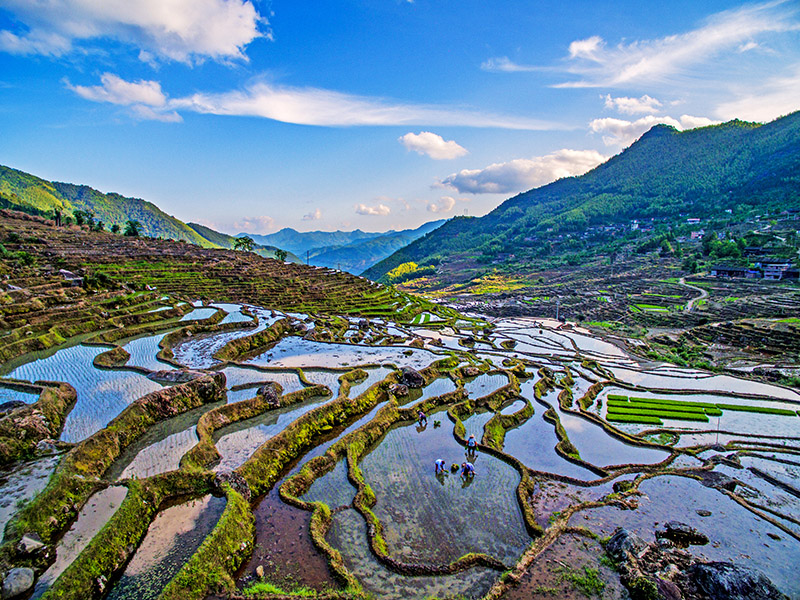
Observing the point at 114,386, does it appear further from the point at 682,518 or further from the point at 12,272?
the point at 12,272

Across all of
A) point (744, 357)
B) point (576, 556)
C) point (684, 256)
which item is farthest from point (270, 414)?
point (684, 256)

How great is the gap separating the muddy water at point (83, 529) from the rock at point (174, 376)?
9071 millimetres

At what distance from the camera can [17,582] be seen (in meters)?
8.54

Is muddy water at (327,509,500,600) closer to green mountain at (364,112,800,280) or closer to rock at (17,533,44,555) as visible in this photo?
rock at (17,533,44,555)

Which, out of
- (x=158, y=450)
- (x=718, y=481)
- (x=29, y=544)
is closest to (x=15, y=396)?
(x=158, y=450)

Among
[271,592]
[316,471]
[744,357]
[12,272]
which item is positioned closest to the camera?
[271,592]

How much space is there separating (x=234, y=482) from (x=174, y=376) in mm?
10535

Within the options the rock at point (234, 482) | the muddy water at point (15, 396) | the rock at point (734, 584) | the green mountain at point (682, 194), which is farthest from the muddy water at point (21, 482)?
the green mountain at point (682, 194)

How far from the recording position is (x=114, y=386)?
19.9m

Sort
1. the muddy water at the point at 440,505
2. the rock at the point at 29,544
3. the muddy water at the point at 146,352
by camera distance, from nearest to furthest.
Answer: the rock at the point at 29,544
the muddy water at the point at 440,505
the muddy water at the point at 146,352

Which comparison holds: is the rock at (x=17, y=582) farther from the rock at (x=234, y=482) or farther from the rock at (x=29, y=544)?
the rock at (x=234, y=482)

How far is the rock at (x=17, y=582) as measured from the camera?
8398 millimetres

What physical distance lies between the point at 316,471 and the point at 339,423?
4.86 metres

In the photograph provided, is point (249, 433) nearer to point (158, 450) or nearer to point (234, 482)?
point (158, 450)
